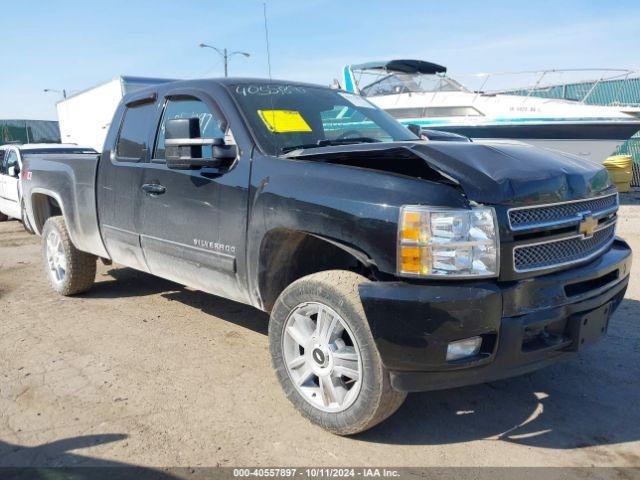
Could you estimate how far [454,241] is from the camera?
2404 millimetres

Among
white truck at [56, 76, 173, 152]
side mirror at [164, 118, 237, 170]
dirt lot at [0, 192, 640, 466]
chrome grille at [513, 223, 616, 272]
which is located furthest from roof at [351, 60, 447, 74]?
chrome grille at [513, 223, 616, 272]

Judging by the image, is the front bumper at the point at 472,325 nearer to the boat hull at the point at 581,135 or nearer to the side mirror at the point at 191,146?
the side mirror at the point at 191,146

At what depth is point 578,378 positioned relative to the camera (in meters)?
3.52

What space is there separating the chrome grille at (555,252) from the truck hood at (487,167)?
0.69 ft

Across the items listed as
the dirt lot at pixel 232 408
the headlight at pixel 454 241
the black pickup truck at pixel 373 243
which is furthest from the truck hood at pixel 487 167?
the dirt lot at pixel 232 408

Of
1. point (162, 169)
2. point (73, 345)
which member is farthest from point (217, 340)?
point (162, 169)

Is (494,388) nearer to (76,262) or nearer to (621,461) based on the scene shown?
(621,461)

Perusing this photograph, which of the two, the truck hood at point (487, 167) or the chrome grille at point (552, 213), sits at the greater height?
the truck hood at point (487, 167)

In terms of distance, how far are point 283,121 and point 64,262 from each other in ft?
10.2

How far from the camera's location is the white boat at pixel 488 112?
468 inches

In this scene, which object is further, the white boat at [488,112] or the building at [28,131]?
the building at [28,131]

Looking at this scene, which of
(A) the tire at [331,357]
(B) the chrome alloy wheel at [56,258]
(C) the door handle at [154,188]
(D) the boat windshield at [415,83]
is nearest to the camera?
(A) the tire at [331,357]

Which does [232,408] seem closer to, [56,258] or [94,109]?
[56,258]

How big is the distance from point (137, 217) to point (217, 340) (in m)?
1.11
